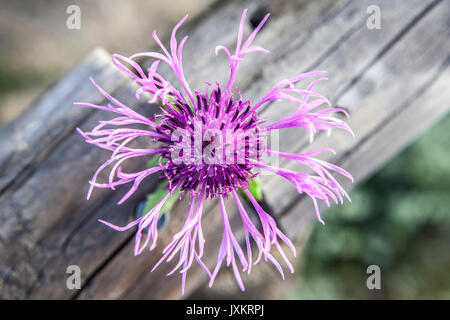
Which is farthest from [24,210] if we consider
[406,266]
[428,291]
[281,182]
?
[428,291]

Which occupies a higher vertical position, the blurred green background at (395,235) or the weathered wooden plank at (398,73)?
the weathered wooden plank at (398,73)

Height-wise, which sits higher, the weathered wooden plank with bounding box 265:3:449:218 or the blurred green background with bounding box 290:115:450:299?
the weathered wooden plank with bounding box 265:3:449:218

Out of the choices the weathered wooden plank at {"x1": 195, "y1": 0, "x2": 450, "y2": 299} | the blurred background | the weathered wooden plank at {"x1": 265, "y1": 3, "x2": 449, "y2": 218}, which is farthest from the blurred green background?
the weathered wooden plank at {"x1": 265, "y1": 3, "x2": 449, "y2": 218}

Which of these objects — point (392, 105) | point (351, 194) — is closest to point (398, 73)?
point (392, 105)

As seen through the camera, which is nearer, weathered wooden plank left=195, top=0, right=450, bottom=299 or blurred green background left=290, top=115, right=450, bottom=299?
weathered wooden plank left=195, top=0, right=450, bottom=299

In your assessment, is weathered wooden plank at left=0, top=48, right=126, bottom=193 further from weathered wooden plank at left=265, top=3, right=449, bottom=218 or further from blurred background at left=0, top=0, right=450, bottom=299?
blurred background at left=0, top=0, right=450, bottom=299

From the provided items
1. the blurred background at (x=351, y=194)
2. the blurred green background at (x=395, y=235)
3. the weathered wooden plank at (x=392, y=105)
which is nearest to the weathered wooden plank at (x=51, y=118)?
the weathered wooden plank at (x=392, y=105)

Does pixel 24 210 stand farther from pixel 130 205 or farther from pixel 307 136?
pixel 307 136

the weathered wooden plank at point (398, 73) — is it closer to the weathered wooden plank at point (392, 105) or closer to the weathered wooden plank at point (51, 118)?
the weathered wooden plank at point (392, 105)
